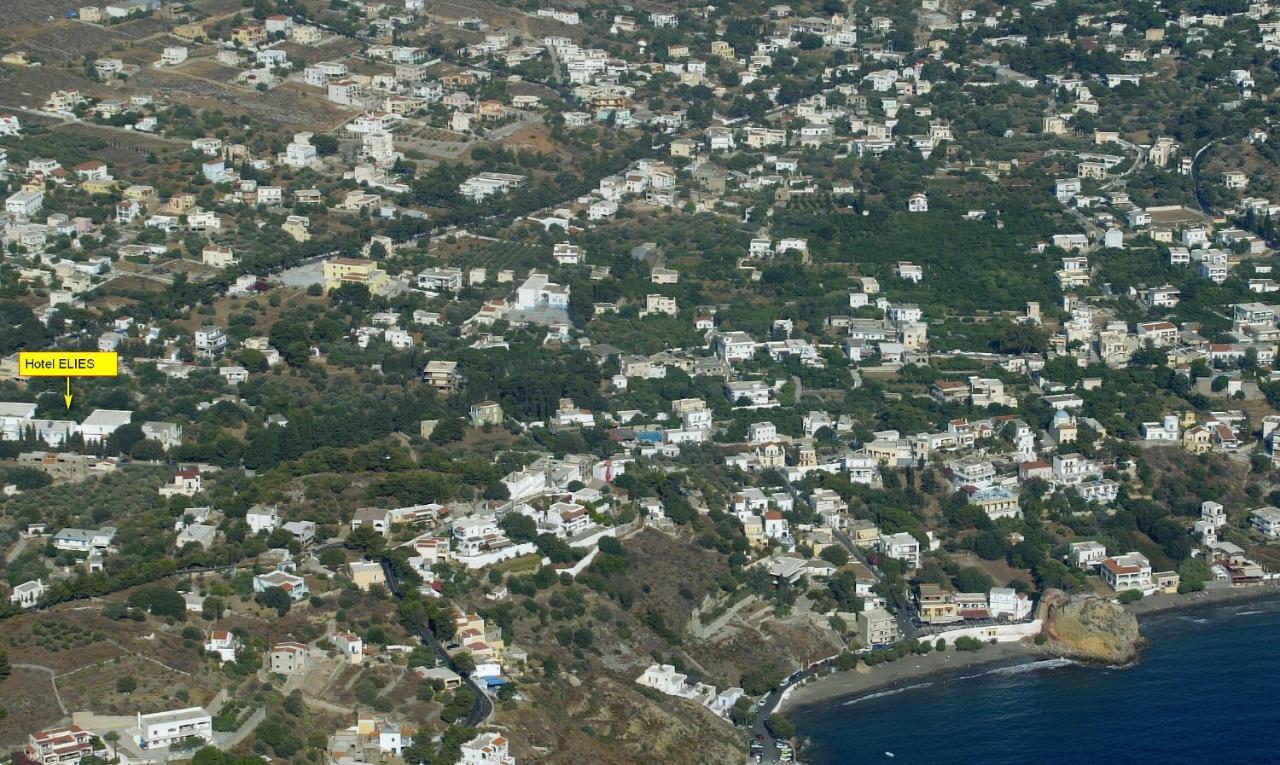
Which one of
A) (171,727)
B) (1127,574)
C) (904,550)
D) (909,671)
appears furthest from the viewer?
(904,550)

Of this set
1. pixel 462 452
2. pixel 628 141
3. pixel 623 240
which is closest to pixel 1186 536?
pixel 462 452

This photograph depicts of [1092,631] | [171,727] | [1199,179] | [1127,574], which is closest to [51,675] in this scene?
[171,727]

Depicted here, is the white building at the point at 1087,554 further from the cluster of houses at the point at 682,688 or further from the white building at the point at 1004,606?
the cluster of houses at the point at 682,688

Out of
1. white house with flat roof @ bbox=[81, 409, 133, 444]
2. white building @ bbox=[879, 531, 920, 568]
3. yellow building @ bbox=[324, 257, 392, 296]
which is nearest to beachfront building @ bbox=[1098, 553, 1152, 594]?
white building @ bbox=[879, 531, 920, 568]

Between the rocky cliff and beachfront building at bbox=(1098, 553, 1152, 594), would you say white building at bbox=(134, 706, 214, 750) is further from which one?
beachfront building at bbox=(1098, 553, 1152, 594)

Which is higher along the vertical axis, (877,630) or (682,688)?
(682,688)

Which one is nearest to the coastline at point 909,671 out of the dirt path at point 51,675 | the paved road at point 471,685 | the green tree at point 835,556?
the green tree at point 835,556

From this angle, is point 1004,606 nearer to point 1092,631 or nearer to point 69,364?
point 1092,631
